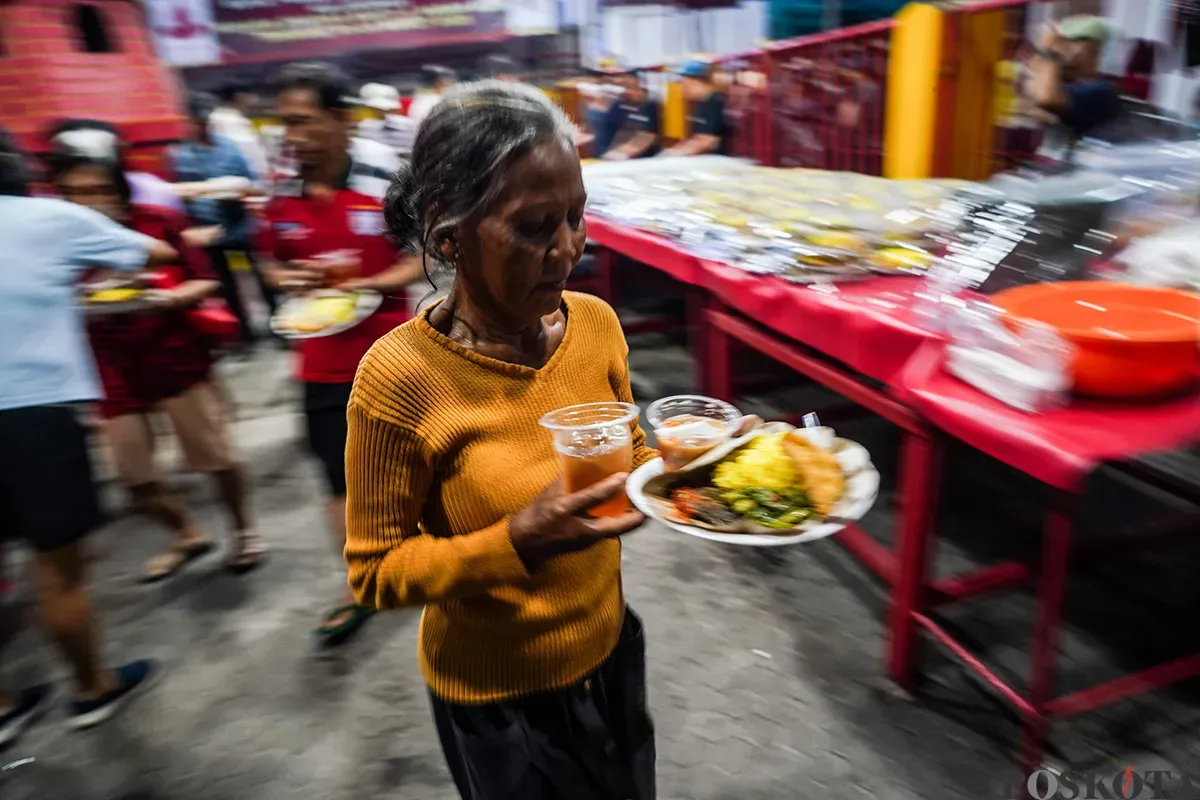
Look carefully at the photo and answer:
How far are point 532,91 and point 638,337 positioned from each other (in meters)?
4.76

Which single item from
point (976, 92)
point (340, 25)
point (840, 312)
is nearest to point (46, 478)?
point (840, 312)

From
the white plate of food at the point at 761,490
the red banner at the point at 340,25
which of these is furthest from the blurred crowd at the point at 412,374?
the red banner at the point at 340,25

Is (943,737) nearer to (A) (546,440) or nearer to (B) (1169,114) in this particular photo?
(A) (546,440)

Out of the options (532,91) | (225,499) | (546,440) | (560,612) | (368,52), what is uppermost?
(368,52)

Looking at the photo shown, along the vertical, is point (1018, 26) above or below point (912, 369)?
above

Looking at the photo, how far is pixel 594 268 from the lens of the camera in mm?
5496

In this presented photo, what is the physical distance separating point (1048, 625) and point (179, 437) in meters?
3.02

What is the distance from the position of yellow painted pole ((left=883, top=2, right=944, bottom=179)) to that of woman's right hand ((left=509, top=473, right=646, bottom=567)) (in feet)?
10.7

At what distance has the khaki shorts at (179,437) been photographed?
112 inches

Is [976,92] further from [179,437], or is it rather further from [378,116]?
[378,116]

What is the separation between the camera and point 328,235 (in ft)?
7.86

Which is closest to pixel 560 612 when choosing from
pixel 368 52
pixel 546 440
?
pixel 546 440

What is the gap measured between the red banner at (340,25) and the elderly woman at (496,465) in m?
11.4

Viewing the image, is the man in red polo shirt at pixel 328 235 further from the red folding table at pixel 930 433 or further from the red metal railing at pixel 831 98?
the red metal railing at pixel 831 98
